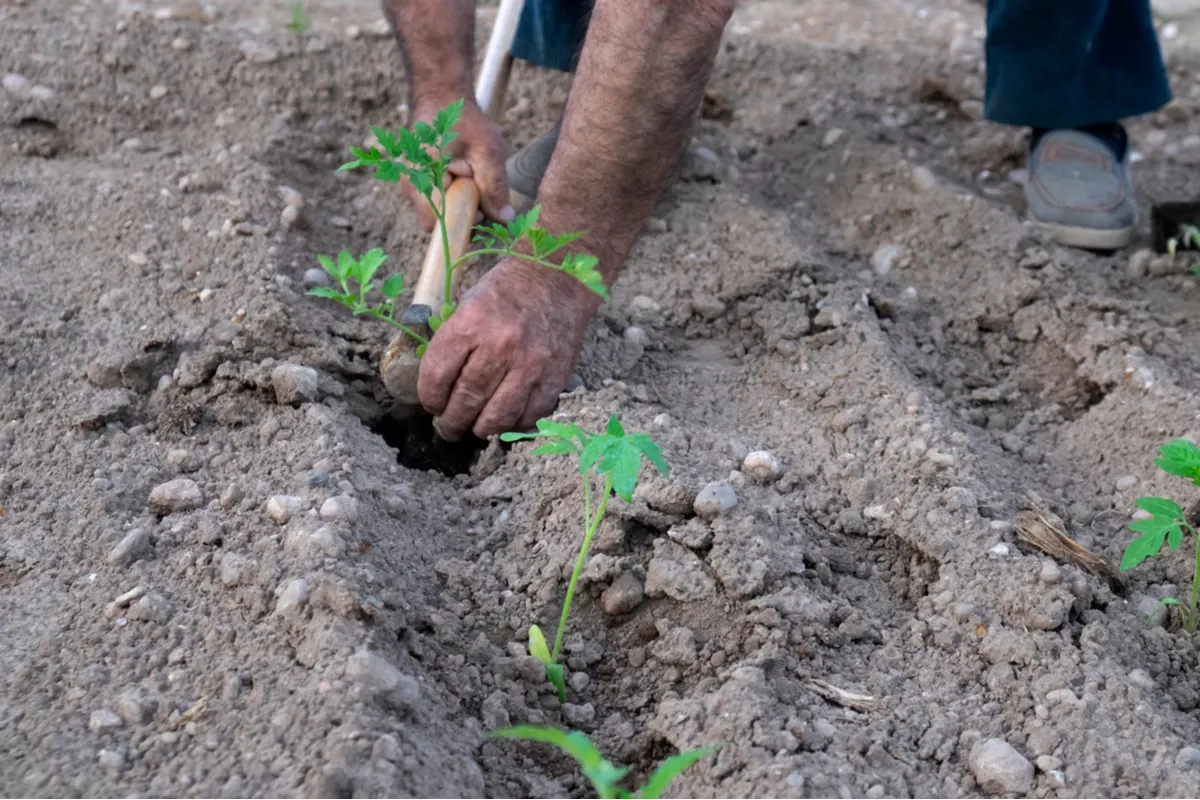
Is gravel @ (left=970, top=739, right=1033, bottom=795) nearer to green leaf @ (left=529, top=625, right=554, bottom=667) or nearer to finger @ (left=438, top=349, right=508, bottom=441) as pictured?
green leaf @ (left=529, top=625, right=554, bottom=667)

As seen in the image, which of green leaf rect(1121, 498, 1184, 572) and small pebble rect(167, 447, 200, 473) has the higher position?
green leaf rect(1121, 498, 1184, 572)

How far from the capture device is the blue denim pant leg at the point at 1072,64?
3.05m

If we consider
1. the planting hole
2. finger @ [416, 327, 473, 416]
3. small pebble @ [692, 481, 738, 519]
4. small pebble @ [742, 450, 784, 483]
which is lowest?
the planting hole

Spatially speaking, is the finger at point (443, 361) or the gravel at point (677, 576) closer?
the gravel at point (677, 576)

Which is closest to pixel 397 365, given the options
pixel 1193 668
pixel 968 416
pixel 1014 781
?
pixel 968 416

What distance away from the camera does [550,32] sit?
3.09m

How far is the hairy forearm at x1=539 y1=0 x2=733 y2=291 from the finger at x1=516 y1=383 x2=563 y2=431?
285 mm

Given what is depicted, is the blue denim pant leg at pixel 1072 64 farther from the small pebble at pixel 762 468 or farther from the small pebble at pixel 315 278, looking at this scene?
the small pebble at pixel 315 278

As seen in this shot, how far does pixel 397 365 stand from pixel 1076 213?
178 centimetres

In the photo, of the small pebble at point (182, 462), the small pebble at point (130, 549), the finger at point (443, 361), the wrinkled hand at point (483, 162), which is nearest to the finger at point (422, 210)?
the wrinkled hand at point (483, 162)

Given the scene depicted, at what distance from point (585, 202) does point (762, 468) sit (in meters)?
0.61

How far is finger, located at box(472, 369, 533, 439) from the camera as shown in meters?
2.11

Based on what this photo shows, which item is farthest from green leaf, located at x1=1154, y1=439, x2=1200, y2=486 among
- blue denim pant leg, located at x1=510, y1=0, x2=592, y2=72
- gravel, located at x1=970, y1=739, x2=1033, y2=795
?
blue denim pant leg, located at x1=510, y1=0, x2=592, y2=72

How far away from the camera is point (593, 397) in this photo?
216 centimetres
